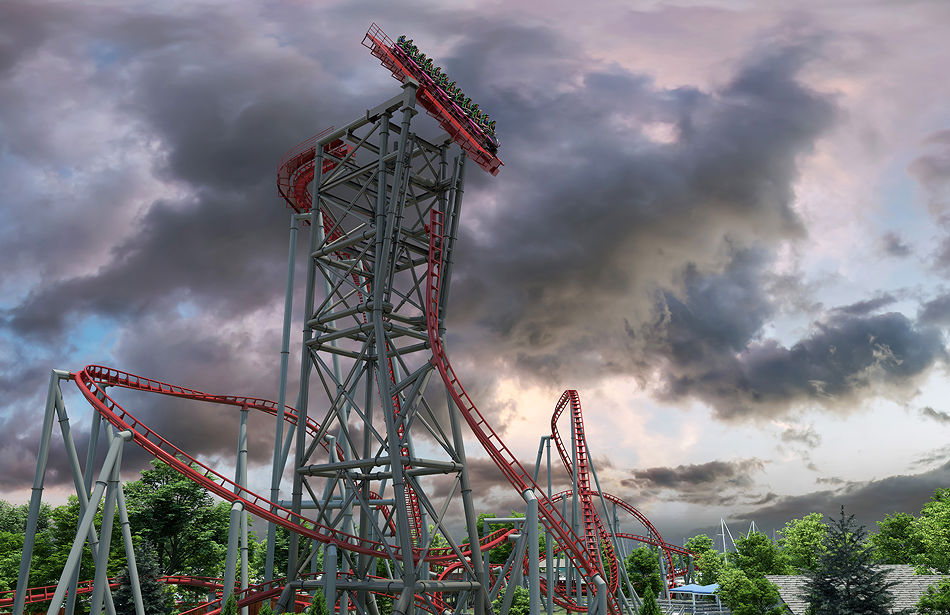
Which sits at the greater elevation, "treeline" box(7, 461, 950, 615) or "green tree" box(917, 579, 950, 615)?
"treeline" box(7, 461, 950, 615)

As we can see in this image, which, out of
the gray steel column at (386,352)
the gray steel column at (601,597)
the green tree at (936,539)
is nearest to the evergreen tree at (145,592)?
the gray steel column at (386,352)

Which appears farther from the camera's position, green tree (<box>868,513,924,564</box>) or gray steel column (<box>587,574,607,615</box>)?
green tree (<box>868,513,924,564</box>)

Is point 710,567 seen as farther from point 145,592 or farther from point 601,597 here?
point 145,592

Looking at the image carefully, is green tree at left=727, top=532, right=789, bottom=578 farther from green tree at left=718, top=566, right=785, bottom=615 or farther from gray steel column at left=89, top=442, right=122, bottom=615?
gray steel column at left=89, top=442, right=122, bottom=615

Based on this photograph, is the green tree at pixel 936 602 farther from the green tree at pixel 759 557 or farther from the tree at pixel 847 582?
the green tree at pixel 759 557

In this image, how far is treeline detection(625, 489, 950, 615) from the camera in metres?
34.2

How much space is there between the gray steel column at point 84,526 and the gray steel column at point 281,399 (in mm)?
5929

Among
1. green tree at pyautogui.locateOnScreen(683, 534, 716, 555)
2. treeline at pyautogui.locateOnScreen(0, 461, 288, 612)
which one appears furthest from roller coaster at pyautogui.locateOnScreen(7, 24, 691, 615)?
green tree at pyautogui.locateOnScreen(683, 534, 716, 555)

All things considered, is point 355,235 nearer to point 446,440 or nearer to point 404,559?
point 446,440

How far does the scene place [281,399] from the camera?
93.4ft

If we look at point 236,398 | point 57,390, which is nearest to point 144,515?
point 236,398

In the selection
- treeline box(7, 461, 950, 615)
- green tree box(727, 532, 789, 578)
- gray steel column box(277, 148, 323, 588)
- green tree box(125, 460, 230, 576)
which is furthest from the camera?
green tree box(727, 532, 789, 578)

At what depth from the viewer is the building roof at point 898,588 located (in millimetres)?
31922

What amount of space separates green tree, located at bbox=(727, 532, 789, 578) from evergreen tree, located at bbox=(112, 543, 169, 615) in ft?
114
